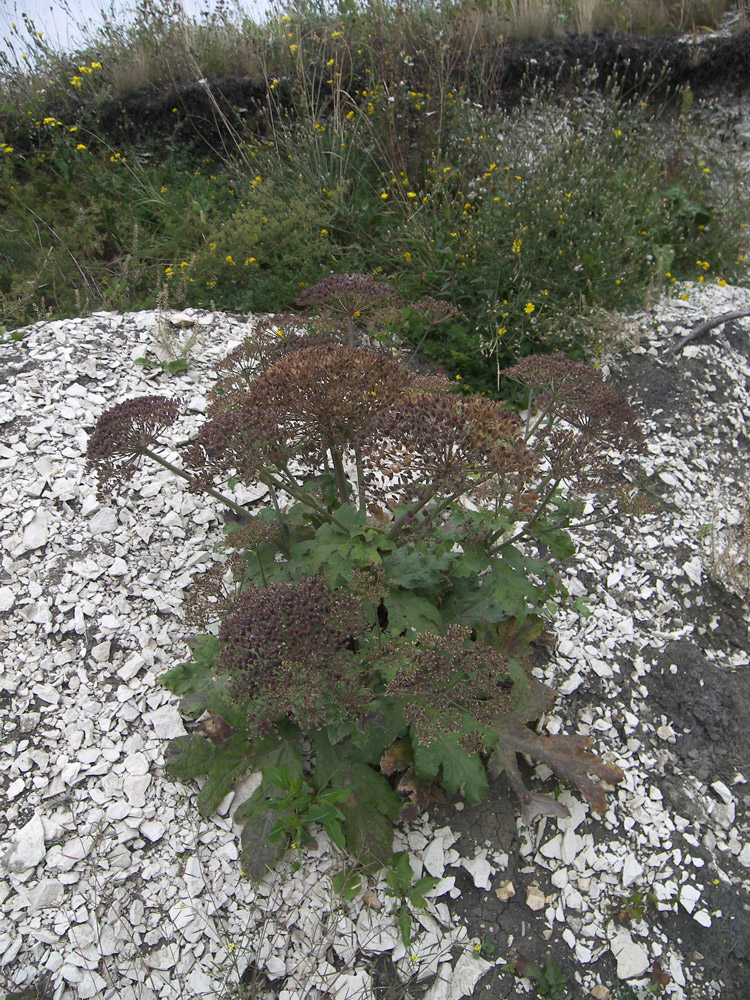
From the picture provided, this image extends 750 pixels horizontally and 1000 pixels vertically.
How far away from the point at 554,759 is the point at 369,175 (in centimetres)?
642

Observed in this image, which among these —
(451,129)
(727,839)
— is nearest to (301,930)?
(727,839)

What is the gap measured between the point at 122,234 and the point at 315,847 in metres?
6.35

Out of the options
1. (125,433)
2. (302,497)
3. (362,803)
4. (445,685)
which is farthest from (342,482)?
(362,803)

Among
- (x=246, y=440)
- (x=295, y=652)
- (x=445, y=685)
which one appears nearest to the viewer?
(x=295, y=652)

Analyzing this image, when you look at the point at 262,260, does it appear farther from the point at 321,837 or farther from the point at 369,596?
the point at 321,837

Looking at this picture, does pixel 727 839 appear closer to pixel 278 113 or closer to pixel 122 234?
pixel 122 234

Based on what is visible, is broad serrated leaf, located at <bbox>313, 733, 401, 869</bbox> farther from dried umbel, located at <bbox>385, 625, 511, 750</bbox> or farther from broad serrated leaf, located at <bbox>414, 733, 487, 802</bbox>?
dried umbel, located at <bbox>385, 625, 511, 750</bbox>

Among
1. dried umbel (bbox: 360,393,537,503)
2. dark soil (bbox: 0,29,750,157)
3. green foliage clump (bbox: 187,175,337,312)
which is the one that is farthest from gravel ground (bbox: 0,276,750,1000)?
dark soil (bbox: 0,29,750,157)

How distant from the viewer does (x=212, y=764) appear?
3197 millimetres

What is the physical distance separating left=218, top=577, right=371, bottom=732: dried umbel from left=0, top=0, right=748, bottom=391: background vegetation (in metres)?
3.41

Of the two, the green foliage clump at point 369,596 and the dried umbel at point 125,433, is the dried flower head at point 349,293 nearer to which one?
the green foliage clump at point 369,596

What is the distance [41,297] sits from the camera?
21.0 ft

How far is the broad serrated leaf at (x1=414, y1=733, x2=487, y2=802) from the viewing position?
112 inches

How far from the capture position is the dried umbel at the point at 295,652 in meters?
2.37
